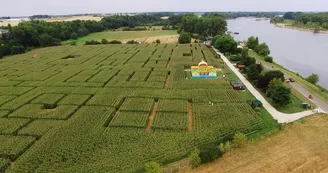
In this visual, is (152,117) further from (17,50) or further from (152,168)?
(17,50)

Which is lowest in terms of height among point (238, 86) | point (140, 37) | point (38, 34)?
point (238, 86)

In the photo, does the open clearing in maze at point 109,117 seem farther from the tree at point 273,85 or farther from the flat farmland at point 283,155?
the tree at point 273,85

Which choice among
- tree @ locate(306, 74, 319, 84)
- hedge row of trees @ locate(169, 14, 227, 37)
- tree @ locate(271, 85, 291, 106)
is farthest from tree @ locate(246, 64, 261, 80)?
hedge row of trees @ locate(169, 14, 227, 37)

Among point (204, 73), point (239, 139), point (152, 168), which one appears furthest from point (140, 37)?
point (152, 168)

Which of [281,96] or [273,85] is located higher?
[273,85]

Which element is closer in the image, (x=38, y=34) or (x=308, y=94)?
(x=308, y=94)

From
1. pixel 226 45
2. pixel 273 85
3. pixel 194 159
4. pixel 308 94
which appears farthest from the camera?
pixel 226 45

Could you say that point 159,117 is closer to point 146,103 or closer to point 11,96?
point 146,103

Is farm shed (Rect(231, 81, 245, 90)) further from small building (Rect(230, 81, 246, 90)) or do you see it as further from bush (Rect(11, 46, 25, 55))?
bush (Rect(11, 46, 25, 55))
